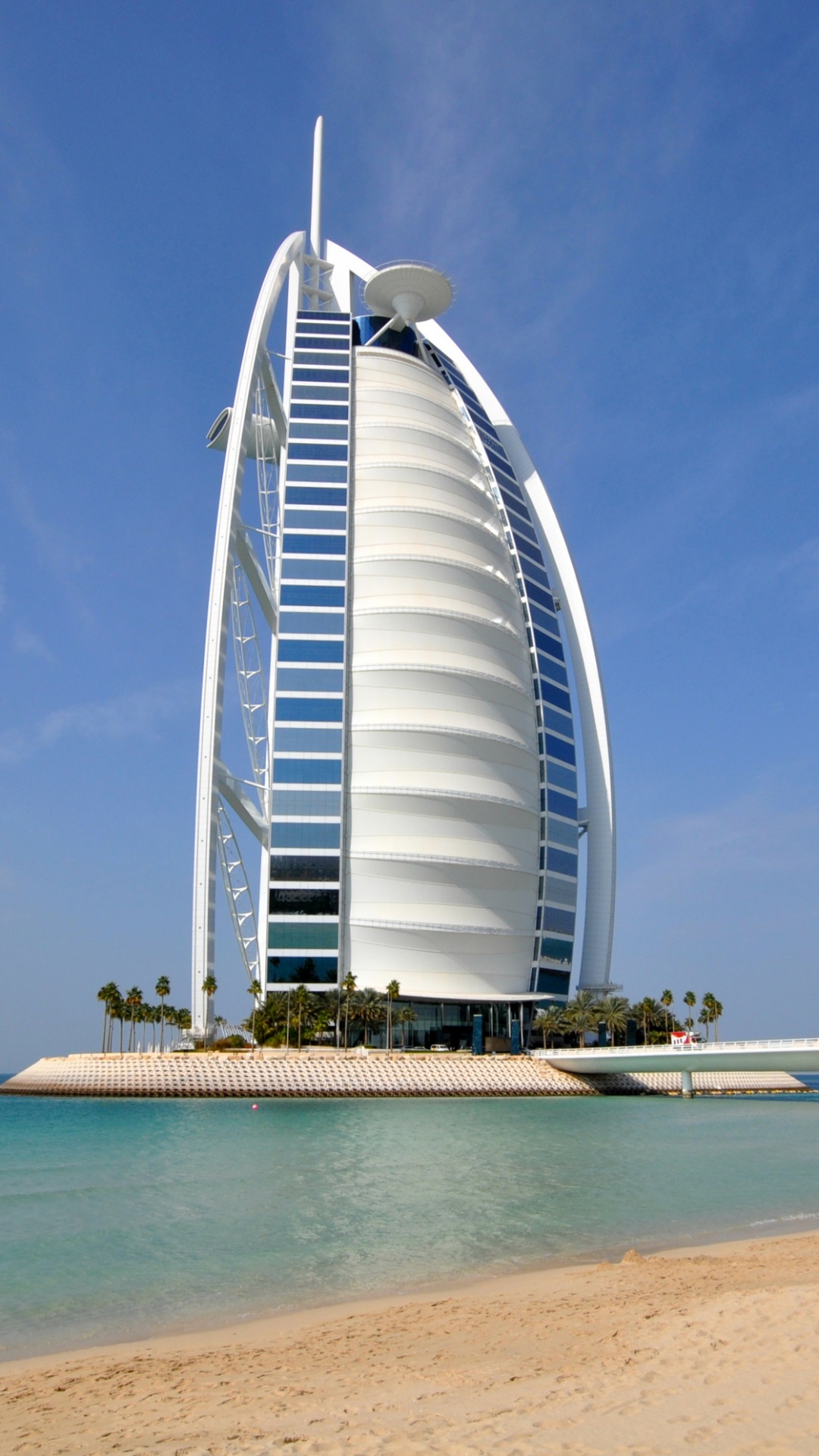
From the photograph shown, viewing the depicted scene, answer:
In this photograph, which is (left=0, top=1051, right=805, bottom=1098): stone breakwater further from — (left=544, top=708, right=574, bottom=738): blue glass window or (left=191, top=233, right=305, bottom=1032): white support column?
(left=544, top=708, right=574, bottom=738): blue glass window

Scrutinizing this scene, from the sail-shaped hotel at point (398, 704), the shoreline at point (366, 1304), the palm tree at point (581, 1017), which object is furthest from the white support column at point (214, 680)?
the shoreline at point (366, 1304)

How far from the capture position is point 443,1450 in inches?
344

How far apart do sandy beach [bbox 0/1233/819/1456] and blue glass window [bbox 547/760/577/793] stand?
82085mm

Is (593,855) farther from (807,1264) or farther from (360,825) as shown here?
(807,1264)

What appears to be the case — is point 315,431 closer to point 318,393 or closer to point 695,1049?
point 318,393

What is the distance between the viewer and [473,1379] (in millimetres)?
11289

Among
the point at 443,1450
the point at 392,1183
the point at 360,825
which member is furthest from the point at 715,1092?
the point at 443,1450

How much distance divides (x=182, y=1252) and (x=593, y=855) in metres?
84.0

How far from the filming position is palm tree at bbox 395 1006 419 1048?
7981cm

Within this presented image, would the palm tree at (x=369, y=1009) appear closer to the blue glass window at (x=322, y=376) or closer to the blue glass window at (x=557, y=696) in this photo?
the blue glass window at (x=557, y=696)

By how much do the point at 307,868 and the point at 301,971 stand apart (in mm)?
7655

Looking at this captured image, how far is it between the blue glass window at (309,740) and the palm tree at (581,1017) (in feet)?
93.2

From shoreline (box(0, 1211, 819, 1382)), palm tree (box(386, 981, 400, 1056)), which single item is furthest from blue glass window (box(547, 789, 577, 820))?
shoreline (box(0, 1211, 819, 1382))

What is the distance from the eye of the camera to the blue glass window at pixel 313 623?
89.5m
